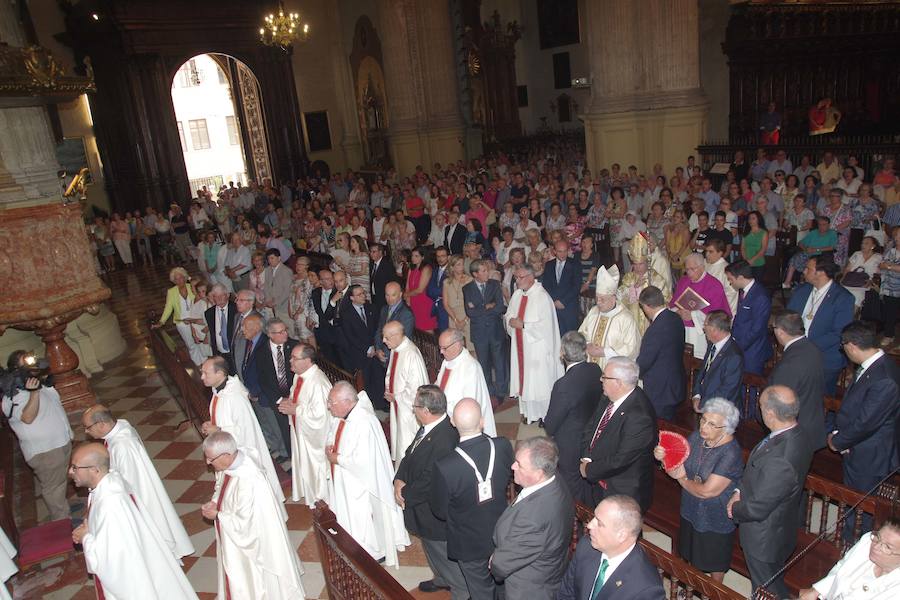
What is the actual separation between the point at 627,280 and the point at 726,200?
395 centimetres

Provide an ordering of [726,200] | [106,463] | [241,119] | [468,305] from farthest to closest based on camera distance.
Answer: [241,119], [726,200], [468,305], [106,463]

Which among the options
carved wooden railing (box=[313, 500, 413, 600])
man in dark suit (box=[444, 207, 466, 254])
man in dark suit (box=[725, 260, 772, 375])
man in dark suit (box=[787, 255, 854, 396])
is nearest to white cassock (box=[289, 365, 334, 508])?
carved wooden railing (box=[313, 500, 413, 600])

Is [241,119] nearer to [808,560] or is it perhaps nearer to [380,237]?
[380,237]

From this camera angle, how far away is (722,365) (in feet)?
16.6

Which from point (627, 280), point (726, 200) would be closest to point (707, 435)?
point (627, 280)

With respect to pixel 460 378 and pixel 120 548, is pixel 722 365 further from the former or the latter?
pixel 120 548

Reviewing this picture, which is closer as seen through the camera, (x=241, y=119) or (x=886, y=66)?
(x=886, y=66)

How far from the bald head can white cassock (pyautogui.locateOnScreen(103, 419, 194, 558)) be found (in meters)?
2.60

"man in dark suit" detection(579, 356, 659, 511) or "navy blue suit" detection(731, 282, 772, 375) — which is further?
"navy blue suit" detection(731, 282, 772, 375)

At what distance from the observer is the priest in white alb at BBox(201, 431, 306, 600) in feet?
14.5

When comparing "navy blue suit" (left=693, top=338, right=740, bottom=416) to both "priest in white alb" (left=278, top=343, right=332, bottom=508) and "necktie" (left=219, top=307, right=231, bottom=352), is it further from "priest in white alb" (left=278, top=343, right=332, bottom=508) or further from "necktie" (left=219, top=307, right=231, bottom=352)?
"necktie" (left=219, top=307, right=231, bottom=352)

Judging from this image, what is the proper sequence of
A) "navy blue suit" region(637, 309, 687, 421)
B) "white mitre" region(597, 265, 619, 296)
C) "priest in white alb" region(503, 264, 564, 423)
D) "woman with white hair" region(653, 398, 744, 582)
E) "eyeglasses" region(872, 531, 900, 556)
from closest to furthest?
"eyeglasses" region(872, 531, 900, 556) → "woman with white hair" region(653, 398, 744, 582) → "navy blue suit" region(637, 309, 687, 421) → "white mitre" region(597, 265, 619, 296) → "priest in white alb" region(503, 264, 564, 423)

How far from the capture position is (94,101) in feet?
71.6

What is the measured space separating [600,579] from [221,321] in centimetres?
625
